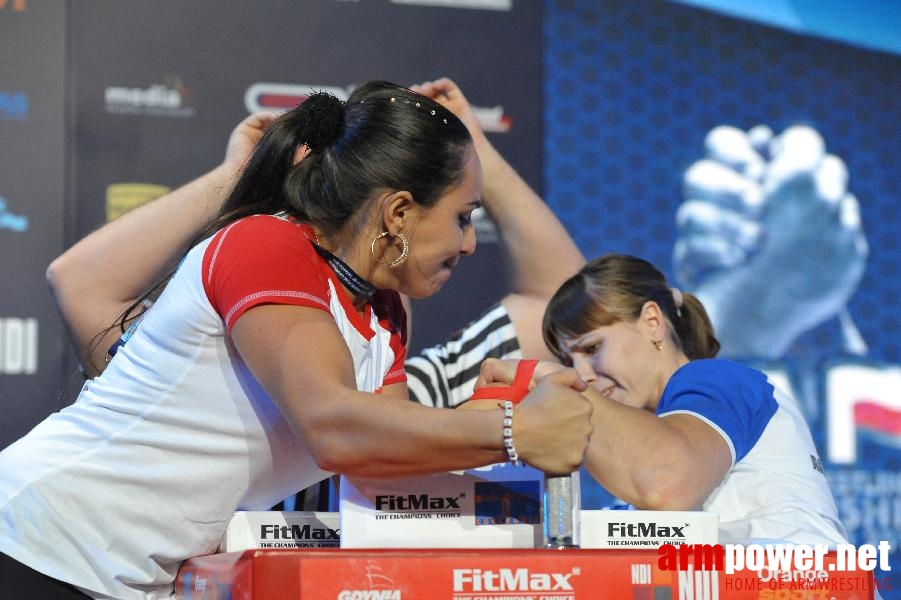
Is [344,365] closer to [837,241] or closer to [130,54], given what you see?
[130,54]

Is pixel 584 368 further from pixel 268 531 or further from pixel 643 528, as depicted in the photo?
pixel 268 531

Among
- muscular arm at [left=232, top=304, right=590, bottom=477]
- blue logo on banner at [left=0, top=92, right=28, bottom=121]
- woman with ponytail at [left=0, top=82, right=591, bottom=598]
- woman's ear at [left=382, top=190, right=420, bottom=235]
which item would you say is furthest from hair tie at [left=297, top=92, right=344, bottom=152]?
blue logo on banner at [left=0, top=92, right=28, bottom=121]

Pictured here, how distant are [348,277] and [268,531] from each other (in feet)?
1.20

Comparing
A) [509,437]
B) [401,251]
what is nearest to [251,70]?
[401,251]

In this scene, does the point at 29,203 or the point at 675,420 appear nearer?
the point at 675,420

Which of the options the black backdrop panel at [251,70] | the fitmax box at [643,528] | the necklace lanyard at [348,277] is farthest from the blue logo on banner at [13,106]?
the fitmax box at [643,528]

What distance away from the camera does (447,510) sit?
136 centimetres

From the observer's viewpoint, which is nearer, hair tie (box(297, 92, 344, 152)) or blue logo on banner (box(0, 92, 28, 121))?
hair tie (box(297, 92, 344, 152))

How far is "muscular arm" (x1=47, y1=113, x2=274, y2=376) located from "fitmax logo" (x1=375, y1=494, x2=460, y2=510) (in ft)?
3.39

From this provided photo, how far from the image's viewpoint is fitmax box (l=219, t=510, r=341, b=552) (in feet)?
4.65

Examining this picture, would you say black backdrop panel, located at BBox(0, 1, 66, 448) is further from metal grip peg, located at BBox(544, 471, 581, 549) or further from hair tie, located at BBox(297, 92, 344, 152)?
metal grip peg, located at BBox(544, 471, 581, 549)

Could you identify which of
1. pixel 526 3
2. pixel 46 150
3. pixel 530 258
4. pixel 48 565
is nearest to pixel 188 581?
pixel 48 565

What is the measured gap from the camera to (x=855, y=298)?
3703mm

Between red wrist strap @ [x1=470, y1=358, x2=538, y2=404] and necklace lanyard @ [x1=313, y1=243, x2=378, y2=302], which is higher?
necklace lanyard @ [x1=313, y1=243, x2=378, y2=302]
